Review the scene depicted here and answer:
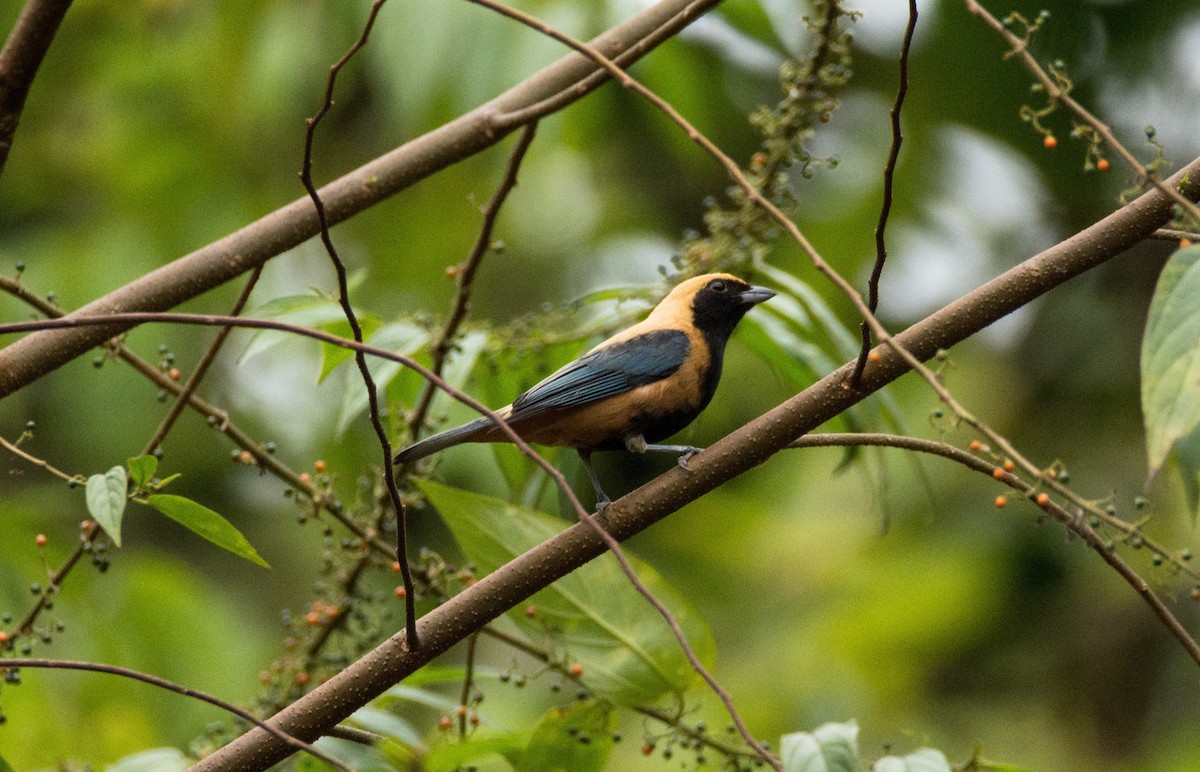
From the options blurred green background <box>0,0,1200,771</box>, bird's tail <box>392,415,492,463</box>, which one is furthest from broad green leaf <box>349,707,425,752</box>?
blurred green background <box>0,0,1200,771</box>

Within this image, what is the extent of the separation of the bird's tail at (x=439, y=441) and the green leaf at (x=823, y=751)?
1354 mm

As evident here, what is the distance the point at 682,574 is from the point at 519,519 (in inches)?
177

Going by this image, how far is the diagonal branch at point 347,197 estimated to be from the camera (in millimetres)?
2924

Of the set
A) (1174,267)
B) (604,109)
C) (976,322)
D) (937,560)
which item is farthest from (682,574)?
(1174,267)

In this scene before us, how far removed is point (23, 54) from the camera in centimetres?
255

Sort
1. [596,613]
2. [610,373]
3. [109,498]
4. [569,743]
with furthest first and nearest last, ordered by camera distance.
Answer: [610,373] < [596,613] < [569,743] < [109,498]

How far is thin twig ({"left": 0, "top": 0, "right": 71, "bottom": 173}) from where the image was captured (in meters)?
2.49

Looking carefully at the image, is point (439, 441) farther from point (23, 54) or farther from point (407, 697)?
point (23, 54)

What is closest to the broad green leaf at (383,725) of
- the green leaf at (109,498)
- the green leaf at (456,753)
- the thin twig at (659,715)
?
the thin twig at (659,715)

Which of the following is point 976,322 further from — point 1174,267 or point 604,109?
point 604,109

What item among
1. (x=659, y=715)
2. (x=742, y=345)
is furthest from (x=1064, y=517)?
(x=742, y=345)

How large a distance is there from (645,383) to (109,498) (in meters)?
2.26

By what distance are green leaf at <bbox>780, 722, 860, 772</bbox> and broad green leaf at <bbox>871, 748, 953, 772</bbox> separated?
84 millimetres

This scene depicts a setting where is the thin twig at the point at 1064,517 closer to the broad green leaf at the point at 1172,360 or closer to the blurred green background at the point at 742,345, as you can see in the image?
the broad green leaf at the point at 1172,360
